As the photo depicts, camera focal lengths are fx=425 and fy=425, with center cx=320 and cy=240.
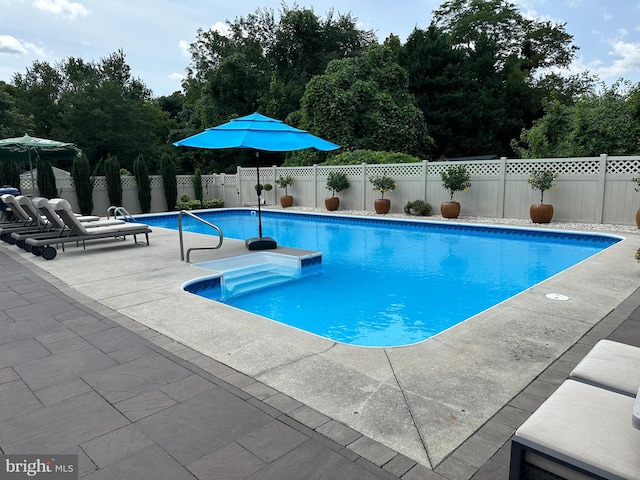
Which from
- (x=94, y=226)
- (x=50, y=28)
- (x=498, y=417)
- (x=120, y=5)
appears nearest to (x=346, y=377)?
(x=498, y=417)

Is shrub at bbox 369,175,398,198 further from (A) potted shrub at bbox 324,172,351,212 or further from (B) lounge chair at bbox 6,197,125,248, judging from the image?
(B) lounge chair at bbox 6,197,125,248

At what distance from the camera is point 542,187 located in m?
10.9

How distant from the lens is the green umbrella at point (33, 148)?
10055 mm

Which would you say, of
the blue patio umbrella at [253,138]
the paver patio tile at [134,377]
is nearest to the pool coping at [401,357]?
the paver patio tile at [134,377]

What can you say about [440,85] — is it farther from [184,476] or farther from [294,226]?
[184,476]

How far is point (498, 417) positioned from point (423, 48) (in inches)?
944

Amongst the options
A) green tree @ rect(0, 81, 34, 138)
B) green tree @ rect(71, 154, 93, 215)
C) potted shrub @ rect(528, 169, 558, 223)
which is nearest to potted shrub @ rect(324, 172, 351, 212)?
potted shrub @ rect(528, 169, 558, 223)

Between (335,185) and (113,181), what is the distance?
29.0 feet

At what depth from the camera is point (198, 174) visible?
64.4 ft

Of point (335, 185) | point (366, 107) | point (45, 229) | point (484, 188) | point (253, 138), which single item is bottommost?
point (45, 229)

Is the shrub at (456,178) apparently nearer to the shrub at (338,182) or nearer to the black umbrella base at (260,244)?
the shrub at (338,182)

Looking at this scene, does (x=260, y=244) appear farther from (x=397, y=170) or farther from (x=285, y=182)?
(x=285, y=182)

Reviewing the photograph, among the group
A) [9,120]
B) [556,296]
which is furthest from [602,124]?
[9,120]

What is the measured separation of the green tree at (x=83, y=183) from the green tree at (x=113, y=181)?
2.21 feet
